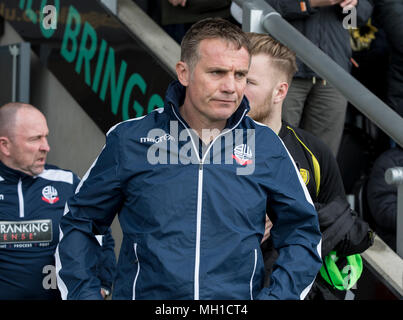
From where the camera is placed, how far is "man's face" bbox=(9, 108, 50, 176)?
3.50 metres

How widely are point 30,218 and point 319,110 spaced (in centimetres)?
163

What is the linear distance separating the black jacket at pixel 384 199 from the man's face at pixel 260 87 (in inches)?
49.3

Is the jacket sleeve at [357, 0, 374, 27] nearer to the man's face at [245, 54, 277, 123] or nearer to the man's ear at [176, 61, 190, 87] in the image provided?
the man's face at [245, 54, 277, 123]

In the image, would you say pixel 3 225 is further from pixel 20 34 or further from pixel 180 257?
pixel 20 34

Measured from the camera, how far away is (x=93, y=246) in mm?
2143

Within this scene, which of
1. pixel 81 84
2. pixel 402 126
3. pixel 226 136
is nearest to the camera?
pixel 226 136

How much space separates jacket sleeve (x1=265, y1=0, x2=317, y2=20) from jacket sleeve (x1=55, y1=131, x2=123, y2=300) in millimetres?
1547

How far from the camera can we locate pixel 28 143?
140 inches

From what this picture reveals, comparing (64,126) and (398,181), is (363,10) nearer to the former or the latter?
(398,181)

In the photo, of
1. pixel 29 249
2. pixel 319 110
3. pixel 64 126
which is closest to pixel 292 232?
pixel 29 249

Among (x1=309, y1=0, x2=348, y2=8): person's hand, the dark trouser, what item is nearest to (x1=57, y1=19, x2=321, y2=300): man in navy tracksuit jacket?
(x1=309, y1=0, x2=348, y2=8): person's hand

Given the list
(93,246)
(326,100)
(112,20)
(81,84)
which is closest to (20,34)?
(81,84)

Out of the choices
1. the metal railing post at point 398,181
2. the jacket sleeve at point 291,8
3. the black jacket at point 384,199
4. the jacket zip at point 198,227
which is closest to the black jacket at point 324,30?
the jacket sleeve at point 291,8
